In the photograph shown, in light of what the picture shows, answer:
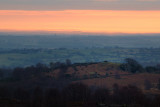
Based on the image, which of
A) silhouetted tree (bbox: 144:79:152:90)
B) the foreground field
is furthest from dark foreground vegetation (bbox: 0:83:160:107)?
the foreground field

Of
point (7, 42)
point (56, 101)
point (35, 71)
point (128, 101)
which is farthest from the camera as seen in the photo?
point (7, 42)

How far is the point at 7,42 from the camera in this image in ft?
625

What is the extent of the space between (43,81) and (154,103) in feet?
72.0

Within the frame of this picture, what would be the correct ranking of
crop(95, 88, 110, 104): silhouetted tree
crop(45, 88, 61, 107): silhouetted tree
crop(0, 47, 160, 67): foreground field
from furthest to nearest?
1. crop(0, 47, 160, 67): foreground field
2. crop(95, 88, 110, 104): silhouetted tree
3. crop(45, 88, 61, 107): silhouetted tree

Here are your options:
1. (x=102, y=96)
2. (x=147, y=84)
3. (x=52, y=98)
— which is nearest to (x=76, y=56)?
(x=147, y=84)

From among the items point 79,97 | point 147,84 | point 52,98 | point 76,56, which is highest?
point 52,98

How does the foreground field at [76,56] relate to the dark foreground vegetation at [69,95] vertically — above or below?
below

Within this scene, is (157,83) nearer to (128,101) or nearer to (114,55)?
(128,101)

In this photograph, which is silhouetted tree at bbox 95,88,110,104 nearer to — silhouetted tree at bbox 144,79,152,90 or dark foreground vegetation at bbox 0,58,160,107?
dark foreground vegetation at bbox 0,58,160,107

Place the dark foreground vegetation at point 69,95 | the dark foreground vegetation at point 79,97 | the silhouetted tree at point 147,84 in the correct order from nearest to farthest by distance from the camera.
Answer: the dark foreground vegetation at point 69,95 → the dark foreground vegetation at point 79,97 → the silhouetted tree at point 147,84

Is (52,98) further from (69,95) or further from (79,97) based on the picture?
(79,97)

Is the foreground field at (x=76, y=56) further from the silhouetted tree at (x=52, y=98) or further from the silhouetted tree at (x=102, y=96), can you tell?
the silhouetted tree at (x=52, y=98)

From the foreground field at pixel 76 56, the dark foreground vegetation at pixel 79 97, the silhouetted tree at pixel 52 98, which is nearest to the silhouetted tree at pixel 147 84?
the dark foreground vegetation at pixel 79 97

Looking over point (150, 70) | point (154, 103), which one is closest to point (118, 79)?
point (150, 70)
